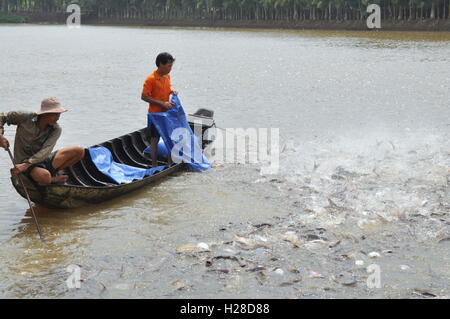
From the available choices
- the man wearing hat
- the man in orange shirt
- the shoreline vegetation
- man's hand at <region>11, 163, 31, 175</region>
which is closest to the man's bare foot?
the man wearing hat

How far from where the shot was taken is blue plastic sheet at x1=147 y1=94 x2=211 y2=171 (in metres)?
11.5

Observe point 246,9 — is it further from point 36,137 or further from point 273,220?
point 36,137

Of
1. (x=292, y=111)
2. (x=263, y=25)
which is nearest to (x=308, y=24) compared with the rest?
(x=263, y=25)

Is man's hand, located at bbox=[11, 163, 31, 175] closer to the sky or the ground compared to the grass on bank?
closer to the ground

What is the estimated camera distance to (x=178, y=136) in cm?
1190

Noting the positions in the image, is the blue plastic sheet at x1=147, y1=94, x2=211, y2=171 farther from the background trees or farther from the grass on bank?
the grass on bank

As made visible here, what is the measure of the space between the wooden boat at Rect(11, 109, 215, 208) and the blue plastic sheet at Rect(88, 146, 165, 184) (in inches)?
3.6

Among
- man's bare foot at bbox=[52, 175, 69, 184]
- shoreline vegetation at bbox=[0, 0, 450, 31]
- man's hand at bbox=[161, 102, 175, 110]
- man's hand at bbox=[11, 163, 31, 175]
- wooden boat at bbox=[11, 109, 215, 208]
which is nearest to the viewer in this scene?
man's hand at bbox=[11, 163, 31, 175]

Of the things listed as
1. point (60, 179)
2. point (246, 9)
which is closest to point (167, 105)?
point (60, 179)

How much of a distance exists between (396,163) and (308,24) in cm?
7657

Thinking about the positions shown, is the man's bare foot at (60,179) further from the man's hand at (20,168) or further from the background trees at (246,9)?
the background trees at (246,9)

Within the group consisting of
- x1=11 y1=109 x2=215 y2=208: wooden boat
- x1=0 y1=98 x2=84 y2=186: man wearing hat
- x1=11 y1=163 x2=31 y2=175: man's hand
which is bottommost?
x1=11 y1=109 x2=215 y2=208: wooden boat

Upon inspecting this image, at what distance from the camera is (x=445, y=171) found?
1208 cm

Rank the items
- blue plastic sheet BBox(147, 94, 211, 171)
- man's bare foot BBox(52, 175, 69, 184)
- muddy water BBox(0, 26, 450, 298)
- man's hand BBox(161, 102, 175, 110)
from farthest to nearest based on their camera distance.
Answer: blue plastic sheet BBox(147, 94, 211, 171) < man's hand BBox(161, 102, 175, 110) < man's bare foot BBox(52, 175, 69, 184) < muddy water BBox(0, 26, 450, 298)
